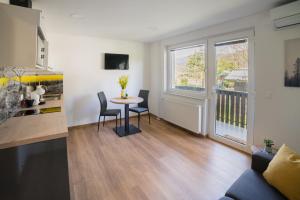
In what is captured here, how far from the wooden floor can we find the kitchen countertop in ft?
3.04

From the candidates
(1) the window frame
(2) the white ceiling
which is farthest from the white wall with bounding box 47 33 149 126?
(1) the window frame

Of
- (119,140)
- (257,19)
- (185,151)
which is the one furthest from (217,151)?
(257,19)

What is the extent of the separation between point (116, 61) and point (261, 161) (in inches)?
157

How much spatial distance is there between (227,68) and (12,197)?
3.46 meters

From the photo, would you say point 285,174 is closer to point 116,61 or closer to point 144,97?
point 144,97

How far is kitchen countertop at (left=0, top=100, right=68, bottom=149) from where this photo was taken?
49.1 inches

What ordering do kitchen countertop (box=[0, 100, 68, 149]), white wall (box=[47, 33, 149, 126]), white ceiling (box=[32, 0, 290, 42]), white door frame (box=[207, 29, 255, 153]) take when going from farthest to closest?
white wall (box=[47, 33, 149, 126]), white door frame (box=[207, 29, 255, 153]), white ceiling (box=[32, 0, 290, 42]), kitchen countertop (box=[0, 100, 68, 149])

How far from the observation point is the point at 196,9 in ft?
8.23

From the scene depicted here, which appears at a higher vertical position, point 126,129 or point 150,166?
point 126,129

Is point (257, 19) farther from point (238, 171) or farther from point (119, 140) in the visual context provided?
point (119, 140)

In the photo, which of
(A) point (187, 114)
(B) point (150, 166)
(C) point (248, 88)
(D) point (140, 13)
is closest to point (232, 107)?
(C) point (248, 88)

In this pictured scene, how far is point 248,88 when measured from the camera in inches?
113

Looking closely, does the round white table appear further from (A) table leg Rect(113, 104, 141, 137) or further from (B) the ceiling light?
(B) the ceiling light

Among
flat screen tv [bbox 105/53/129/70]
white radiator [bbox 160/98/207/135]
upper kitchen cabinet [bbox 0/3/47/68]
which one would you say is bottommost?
white radiator [bbox 160/98/207/135]
